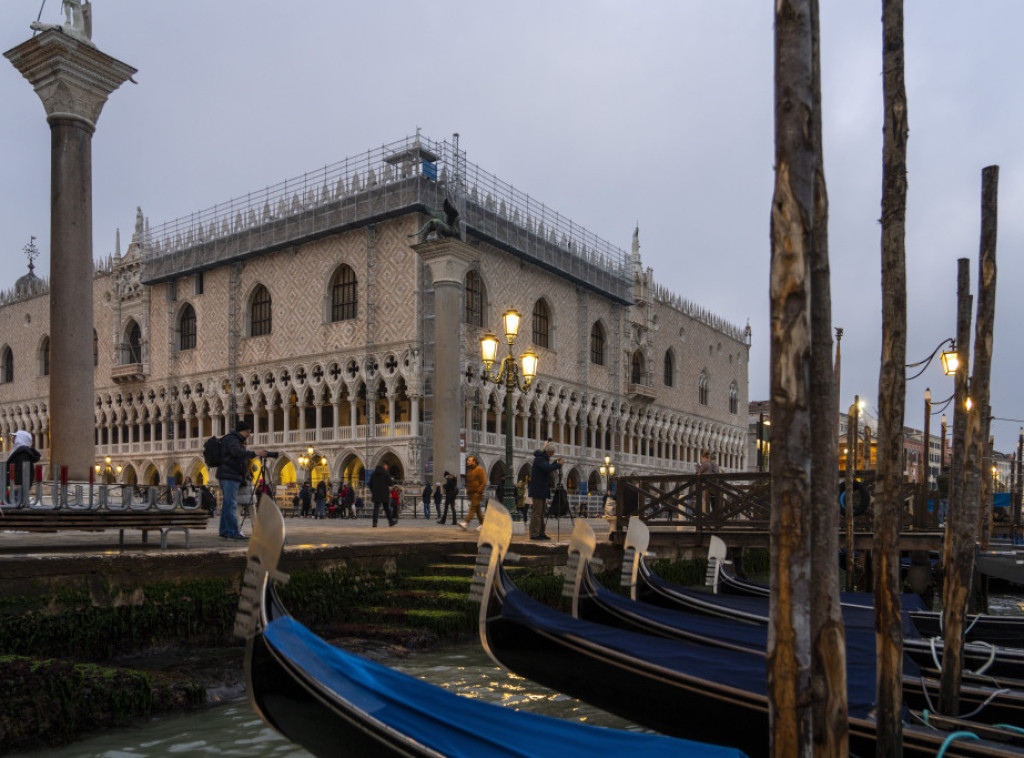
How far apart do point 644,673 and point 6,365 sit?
122 feet

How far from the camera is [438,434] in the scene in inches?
624

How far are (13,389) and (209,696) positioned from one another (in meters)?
33.6

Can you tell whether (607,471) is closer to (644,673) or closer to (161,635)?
(161,635)

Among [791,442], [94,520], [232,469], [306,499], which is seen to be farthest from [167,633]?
[306,499]

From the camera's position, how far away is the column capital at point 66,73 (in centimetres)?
890

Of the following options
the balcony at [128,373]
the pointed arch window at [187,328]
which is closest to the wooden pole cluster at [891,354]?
the pointed arch window at [187,328]

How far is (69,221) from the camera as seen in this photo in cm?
900

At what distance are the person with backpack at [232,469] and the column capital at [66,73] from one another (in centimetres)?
383

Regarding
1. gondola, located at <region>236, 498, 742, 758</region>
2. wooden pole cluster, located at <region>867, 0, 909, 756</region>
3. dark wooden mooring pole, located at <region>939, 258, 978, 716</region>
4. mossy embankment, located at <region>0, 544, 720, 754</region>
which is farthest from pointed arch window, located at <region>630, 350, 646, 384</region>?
gondola, located at <region>236, 498, 742, 758</region>

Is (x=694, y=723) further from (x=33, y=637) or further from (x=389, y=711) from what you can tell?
(x=33, y=637)

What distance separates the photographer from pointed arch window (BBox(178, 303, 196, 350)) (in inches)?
1147

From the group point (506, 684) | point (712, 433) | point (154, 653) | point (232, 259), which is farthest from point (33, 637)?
point (712, 433)

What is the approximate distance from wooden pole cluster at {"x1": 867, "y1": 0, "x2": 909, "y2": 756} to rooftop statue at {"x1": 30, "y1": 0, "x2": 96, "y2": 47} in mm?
8300

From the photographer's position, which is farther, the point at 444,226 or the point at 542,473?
the point at 444,226
